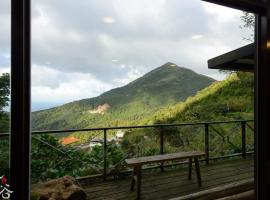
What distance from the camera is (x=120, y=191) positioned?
3.54 metres

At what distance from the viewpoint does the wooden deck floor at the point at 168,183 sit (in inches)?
133

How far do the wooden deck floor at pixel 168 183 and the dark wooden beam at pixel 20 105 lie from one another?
7.08ft

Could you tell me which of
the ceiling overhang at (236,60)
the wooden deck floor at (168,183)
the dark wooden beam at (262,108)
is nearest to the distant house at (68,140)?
the wooden deck floor at (168,183)

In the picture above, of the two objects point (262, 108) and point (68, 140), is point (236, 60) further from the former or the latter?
point (68, 140)

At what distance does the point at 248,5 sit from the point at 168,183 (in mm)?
2647

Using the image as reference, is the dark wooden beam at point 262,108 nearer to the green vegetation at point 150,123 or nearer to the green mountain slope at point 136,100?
the green vegetation at point 150,123

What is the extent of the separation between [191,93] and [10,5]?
4.68m

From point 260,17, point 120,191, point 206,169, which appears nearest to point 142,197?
point 120,191

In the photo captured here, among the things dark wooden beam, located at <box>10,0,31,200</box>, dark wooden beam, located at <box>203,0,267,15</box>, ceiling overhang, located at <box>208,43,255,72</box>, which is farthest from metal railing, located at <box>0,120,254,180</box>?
dark wooden beam, located at <box>10,0,31,200</box>

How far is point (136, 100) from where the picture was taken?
16.6 ft

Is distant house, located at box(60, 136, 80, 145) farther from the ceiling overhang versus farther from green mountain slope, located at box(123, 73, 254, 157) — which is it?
the ceiling overhang

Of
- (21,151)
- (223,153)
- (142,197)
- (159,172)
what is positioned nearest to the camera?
(21,151)

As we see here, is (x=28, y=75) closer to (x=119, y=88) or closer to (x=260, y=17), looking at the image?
(x=260, y=17)

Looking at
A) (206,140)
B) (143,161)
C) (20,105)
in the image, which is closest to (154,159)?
(143,161)
